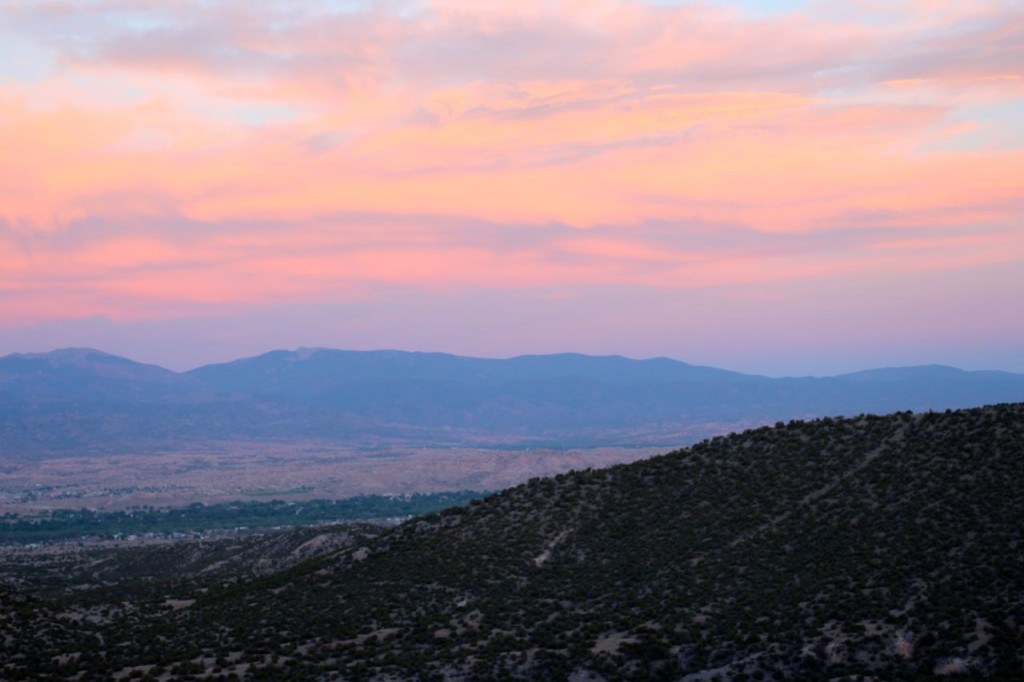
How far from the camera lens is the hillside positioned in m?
35.5

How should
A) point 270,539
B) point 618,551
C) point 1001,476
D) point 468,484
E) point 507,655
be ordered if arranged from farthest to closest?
1. point 468,484
2. point 270,539
3. point 618,551
4. point 1001,476
5. point 507,655

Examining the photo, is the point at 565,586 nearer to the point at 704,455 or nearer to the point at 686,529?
the point at 686,529

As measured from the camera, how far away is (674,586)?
136 feet

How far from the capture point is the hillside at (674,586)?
35500 mm

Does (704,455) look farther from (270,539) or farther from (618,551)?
(270,539)

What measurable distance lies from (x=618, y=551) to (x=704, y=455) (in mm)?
9577

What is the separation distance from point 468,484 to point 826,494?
486 feet

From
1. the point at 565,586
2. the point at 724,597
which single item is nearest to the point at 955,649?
the point at 724,597

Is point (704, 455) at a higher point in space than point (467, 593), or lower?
higher

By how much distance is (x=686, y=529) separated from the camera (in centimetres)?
4609

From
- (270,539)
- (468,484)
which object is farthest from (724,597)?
(468,484)

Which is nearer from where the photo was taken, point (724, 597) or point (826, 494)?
point (724, 597)

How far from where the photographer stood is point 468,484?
192 m

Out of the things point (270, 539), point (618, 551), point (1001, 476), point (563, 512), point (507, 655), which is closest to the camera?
point (507, 655)
